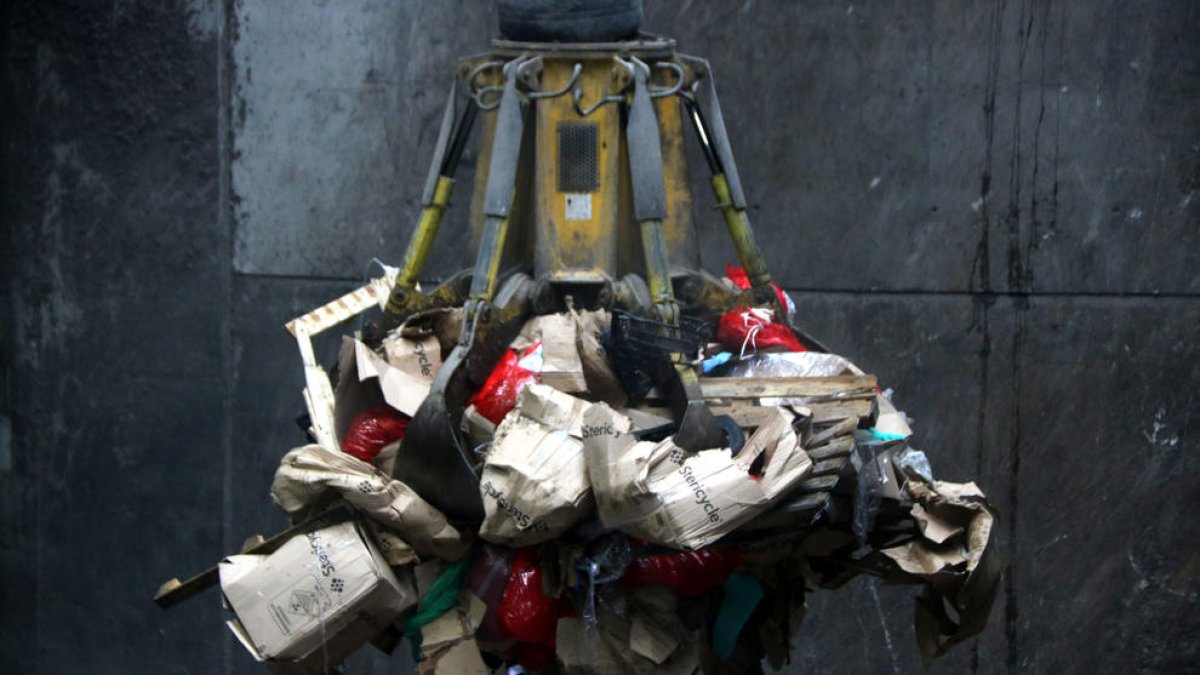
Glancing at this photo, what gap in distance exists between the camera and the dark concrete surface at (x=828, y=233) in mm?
5113

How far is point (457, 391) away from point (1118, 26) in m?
3.08

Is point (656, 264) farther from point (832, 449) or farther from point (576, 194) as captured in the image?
point (832, 449)

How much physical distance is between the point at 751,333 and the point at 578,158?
2.21 ft

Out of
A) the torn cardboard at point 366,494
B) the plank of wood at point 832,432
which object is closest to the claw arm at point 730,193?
the plank of wood at point 832,432

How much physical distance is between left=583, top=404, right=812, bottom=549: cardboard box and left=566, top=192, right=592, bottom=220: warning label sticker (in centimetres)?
89

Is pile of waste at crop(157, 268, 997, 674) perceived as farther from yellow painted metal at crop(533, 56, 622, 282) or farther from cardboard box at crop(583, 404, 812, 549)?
yellow painted metal at crop(533, 56, 622, 282)

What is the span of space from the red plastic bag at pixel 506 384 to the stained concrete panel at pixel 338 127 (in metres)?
1.84

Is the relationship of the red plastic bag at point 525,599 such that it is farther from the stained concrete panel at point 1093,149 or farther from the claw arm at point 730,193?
the stained concrete panel at point 1093,149

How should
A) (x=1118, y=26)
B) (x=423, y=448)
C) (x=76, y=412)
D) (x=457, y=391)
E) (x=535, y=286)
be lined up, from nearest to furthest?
(x=423, y=448) → (x=457, y=391) → (x=535, y=286) → (x=1118, y=26) → (x=76, y=412)

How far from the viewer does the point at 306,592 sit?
124 inches

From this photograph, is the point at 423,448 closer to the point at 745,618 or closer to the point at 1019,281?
the point at 745,618

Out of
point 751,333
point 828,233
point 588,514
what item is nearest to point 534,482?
point 588,514

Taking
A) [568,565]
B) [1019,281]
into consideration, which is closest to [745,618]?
[568,565]

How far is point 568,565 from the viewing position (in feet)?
10.6
